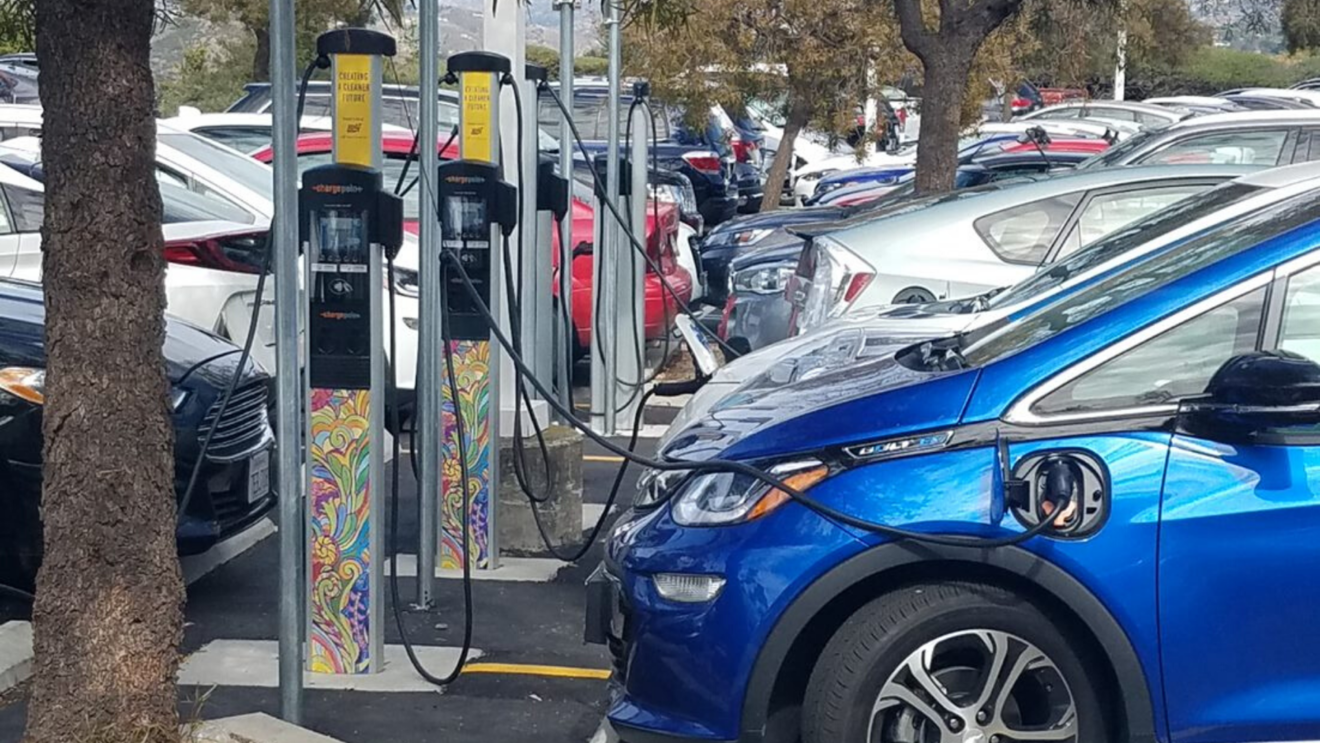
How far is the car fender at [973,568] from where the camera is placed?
13.1 feet

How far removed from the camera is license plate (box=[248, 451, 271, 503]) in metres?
6.43

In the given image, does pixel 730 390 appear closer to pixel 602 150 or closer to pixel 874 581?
pixel 874 581

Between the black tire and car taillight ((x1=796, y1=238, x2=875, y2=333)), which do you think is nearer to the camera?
the black tire

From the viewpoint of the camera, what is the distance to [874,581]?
4.14 meters

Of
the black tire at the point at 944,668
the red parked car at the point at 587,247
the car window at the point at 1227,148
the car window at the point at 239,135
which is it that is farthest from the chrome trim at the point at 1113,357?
the car window at the point at 239,135

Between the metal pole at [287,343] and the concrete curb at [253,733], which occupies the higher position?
the metal pole at [287,343]

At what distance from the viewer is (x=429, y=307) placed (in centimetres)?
591

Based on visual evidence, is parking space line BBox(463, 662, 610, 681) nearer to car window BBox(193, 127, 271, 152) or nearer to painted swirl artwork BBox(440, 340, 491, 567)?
painted swirl artwork BBox(440, 340, 491, 567)

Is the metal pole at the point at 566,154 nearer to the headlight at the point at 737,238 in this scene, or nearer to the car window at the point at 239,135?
the headlight at the point at 737,238

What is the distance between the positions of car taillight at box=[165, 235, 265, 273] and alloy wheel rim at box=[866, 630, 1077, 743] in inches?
208

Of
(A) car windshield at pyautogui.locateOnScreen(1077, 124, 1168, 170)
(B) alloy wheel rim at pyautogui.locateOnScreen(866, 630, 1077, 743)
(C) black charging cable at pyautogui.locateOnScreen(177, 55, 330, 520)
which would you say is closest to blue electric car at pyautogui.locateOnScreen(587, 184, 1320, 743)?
(B) alloy wheel rim at pyautogui.locateOnScreen(866, 630, 1077, 743)

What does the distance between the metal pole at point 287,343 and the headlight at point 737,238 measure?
8385 millimetres

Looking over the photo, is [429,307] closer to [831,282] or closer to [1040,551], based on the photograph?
[1040,551]

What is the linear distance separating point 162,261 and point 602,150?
11682 mm
